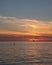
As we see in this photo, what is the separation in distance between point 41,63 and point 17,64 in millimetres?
1201

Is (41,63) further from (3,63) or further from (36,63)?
(3,63)

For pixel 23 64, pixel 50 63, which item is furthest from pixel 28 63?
pixel 50 63

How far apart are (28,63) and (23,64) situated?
0.34m

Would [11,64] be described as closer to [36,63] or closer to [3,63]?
[3,63]

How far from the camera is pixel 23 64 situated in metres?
10.7

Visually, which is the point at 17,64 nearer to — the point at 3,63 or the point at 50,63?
the point at 3,63

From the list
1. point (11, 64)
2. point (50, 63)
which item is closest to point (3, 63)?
point (11, 64)

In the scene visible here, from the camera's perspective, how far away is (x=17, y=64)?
10.8 meters

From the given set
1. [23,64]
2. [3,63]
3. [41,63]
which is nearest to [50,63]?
[41,63]

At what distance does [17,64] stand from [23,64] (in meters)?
0.30

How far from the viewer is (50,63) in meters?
11.1

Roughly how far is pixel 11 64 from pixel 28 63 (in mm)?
828

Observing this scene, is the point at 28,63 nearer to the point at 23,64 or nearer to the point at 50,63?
the point at 23,64

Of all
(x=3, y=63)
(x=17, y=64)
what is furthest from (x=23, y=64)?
(x=3, y=63)
